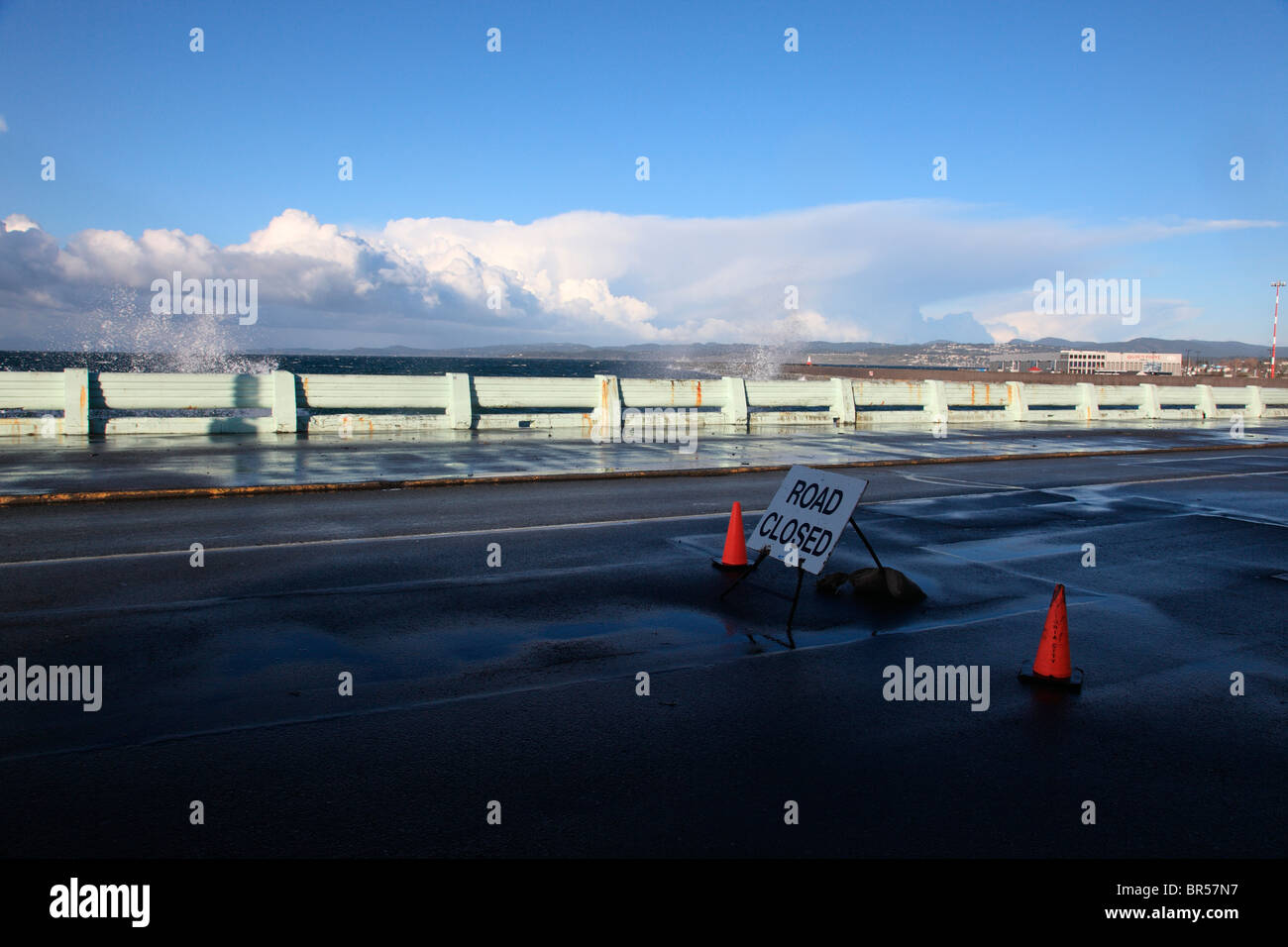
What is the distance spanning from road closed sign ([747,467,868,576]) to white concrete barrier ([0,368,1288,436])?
1408 cm

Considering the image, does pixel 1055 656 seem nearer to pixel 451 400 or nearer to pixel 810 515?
pixel 810 515

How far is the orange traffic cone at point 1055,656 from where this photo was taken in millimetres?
5883

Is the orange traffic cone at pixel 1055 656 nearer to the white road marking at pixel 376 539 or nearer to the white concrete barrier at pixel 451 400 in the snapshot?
the white road marking at pixel 376 539

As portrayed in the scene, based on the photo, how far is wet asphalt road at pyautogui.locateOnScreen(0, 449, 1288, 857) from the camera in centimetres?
402

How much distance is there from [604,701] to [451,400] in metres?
17.6

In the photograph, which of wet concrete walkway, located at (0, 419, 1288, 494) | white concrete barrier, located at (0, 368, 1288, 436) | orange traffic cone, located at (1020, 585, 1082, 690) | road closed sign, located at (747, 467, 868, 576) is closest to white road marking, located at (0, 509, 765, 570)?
road closed sign, located at (747, 467, 868, 576)

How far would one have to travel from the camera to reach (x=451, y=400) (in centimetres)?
2227

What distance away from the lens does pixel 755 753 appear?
477 cm

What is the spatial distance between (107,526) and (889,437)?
682 inches

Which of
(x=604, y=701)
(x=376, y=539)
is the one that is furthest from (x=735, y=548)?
(x=376, y=539)

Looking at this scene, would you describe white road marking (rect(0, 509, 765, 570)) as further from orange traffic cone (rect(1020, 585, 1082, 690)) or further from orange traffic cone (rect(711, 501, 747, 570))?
orange traffic cone (rect(1020, 585, 1082, 690))

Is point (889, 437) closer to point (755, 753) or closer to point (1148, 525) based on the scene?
point (1148, 525)

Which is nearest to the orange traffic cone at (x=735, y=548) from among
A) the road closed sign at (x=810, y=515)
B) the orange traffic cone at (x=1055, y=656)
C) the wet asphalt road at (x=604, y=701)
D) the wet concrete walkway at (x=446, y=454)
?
the wet asphalt road at (x=604, y=701)
